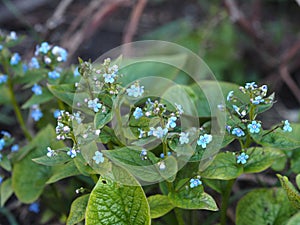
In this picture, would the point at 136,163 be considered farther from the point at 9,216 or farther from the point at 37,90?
the point at 9,216

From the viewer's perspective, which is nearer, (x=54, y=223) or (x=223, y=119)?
(x=223, y=119)

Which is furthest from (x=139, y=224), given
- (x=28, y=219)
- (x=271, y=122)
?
(x=271, y=122)

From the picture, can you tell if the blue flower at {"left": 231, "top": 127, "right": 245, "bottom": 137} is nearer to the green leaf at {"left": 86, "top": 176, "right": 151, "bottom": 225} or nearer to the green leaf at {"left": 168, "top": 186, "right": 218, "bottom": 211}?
the green leaf at {"left": 168, "top": 186, "right": 218, "bottom": 211}

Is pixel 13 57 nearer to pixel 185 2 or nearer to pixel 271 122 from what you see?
pixel 271 122

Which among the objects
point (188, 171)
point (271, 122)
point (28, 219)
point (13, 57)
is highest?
point (13, 57)

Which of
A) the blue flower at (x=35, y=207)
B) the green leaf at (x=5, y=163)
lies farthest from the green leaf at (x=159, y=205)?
the blue flower at (x=35, y=207)

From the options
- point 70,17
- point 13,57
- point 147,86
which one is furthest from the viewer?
point 70,17

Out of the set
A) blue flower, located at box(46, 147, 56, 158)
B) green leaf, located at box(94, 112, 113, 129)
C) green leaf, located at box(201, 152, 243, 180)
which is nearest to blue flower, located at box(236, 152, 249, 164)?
green leaf, located at box(201, 152, 243, 180)

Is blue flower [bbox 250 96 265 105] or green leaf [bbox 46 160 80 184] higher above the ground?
blue flower [bbox 250 96 265 105]
